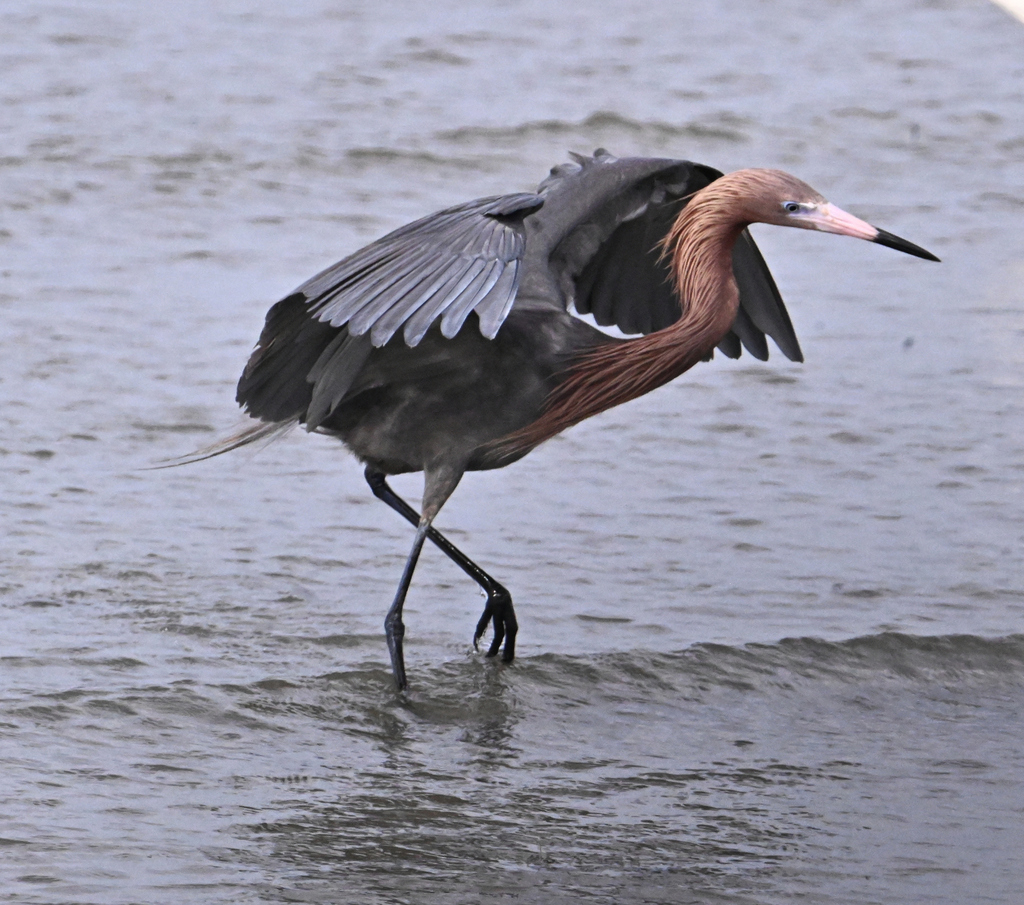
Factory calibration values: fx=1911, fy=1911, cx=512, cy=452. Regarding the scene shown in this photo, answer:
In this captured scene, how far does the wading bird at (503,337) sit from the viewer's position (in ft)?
17.5

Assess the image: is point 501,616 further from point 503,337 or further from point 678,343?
point 678,343

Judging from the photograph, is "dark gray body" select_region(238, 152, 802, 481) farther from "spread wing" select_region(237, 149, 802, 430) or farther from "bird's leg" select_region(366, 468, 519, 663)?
"bird's leg" select_region(366, 468, 519, 663)

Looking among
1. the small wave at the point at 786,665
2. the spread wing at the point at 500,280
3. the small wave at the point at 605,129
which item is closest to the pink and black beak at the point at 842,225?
the spread wing at the point at 500,280

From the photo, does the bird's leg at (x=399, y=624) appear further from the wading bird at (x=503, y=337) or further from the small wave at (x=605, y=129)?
the small wave at (x=605, y=129)

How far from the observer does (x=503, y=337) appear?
5.75m

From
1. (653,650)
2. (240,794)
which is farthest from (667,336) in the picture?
(240,794)

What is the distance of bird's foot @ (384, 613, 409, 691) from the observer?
5.77 meters

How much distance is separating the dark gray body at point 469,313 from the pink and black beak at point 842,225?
572mm

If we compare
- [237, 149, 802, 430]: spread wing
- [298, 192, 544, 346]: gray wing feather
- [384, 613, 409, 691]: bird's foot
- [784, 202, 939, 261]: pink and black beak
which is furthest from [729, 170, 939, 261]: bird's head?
[384, 613, 409, 691]: bird's foot

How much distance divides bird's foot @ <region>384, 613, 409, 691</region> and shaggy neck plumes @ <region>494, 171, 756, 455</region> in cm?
63

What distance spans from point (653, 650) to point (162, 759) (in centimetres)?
169

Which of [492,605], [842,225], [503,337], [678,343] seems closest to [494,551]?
[492,605]

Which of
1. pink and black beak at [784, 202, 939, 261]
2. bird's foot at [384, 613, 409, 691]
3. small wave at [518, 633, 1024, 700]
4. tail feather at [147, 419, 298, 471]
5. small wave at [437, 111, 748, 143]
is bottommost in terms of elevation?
small wave at [518, 633, 1024, 700]

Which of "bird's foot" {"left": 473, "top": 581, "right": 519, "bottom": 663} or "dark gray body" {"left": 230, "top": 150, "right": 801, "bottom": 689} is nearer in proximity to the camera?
"dark gray body" {"left": 230, "top": 150, "right": 801, "bottom": 689}
